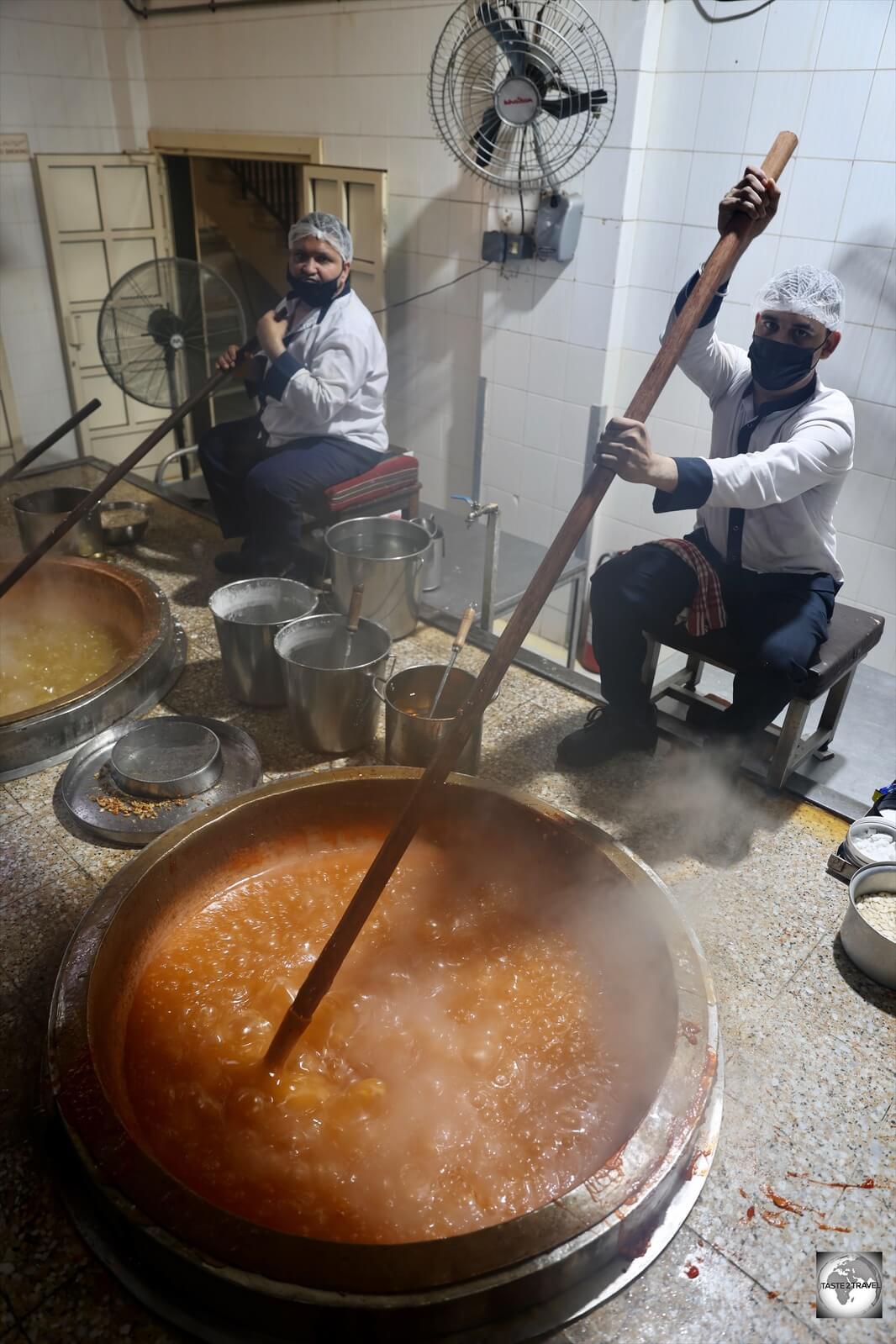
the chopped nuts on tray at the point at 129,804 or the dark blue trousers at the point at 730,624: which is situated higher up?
the dark blue trousers at the point at 730,624

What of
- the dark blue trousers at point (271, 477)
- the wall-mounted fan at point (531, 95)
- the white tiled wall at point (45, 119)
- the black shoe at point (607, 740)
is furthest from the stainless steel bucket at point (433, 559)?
the white tiled wall at point (45, 119)

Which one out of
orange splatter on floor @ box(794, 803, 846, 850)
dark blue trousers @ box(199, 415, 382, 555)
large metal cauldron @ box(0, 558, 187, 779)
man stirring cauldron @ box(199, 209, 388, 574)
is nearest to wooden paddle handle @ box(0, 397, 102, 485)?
dark blue trousers @ box(199, 415, 382, 555)

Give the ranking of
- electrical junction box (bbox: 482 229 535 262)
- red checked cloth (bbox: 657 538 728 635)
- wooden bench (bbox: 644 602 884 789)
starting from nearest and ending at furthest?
1. wooden bench (bbox: 644 602 884 789)
2. red checked cloth (bbox: 657 538 728 635)
3. electrical junction box (bbox: 482 229 535 262)

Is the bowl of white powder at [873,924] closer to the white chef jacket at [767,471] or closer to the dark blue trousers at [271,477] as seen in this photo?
the white chef jacket at [767,471]

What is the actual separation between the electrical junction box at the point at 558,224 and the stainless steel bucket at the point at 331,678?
262cm

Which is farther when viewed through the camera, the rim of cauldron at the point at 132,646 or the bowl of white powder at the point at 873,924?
the rim of cauldron at the point at 132,646

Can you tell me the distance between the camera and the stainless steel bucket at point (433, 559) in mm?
4363

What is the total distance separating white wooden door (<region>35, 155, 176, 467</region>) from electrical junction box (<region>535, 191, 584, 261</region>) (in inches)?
127

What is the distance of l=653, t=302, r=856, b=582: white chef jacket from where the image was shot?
2.67 meters

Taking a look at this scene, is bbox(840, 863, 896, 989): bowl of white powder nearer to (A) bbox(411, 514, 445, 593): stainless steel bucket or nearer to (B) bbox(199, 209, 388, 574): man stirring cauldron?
(A) bbox(411, 514, 445, 593): stainless steel bucket

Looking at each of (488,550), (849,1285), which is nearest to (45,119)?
(488,550)

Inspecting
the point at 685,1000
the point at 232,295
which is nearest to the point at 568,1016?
the point at 685,1000

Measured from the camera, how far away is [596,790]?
309 cm

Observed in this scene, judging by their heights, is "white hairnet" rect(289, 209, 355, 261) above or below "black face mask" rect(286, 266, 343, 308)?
above
